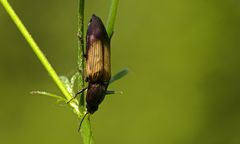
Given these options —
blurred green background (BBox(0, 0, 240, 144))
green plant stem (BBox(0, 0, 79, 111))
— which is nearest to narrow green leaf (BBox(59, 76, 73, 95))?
green plant stem (BBox(0, 0, 79, 111))

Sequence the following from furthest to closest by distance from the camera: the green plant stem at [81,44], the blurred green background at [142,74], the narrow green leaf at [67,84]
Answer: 1. the blurred green background at [142,74]
2. the narrow green leaf at [67,84]
3. the green plant stem at [81,44]

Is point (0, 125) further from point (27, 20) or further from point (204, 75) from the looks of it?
point (204, 75)

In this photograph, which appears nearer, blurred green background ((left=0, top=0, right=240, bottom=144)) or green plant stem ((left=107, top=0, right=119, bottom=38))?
green plant stem ((left=107, top=0, right=119, bottom=38))

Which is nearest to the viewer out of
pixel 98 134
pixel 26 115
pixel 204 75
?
pixel 98 134

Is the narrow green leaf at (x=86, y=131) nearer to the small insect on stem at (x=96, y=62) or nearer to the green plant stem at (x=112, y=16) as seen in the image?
the small insect on stem at (x=96, y=62)

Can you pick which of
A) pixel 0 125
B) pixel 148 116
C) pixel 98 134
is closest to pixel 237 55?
pixel 148 116

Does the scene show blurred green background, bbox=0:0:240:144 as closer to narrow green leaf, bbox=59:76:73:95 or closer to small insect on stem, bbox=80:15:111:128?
small insect on stem, bbox=80:15:111:128

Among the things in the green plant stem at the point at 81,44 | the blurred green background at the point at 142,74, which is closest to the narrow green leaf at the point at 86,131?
the green plant stem at the point at 81,44

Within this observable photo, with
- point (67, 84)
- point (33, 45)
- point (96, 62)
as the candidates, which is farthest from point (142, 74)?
point (33, 45)
